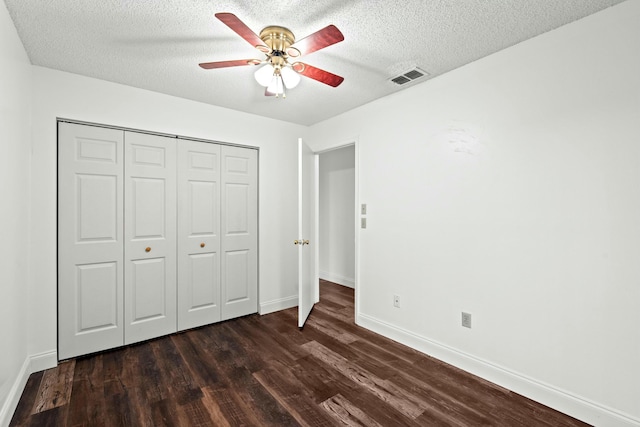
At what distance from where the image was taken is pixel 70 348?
2.54 metres

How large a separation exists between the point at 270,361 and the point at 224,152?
2267 millimetres

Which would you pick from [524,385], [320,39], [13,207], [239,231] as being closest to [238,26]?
[320,39]

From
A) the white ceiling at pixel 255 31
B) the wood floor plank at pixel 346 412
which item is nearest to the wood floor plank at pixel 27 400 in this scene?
the wood floor plank at pixel 346 412

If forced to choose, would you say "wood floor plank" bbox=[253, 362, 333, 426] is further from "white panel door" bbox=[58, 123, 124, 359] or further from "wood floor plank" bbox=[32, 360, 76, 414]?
"white panel door" bbox=[58, 123, 124, 359]

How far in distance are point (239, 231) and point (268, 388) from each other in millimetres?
1847

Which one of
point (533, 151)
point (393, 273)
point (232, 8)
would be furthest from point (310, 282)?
point (232, 8)

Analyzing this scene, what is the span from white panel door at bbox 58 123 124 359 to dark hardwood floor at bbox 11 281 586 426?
10.5 inches

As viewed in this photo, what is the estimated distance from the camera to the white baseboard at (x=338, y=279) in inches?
197

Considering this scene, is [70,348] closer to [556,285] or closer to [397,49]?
[397,49]

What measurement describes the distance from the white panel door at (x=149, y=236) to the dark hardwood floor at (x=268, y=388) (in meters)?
0.25

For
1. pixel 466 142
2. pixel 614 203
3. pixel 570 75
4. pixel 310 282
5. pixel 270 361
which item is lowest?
pixel 270 361

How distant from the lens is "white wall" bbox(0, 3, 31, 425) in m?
1.72

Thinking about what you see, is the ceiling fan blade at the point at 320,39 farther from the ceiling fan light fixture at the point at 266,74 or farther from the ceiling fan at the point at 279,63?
the ceiling fan light fixture at the point at 266,74

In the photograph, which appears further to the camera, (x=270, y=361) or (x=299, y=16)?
(x=270, y=361)
